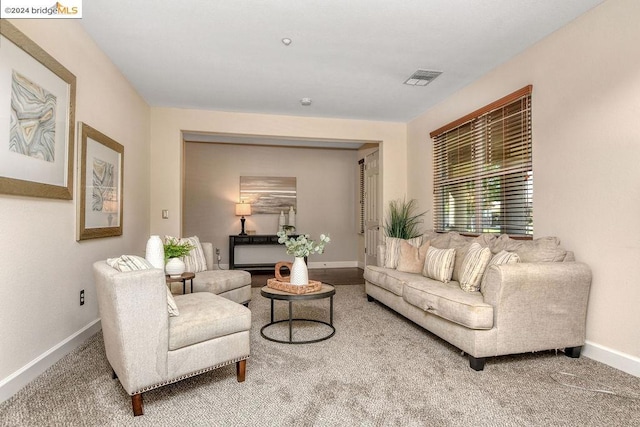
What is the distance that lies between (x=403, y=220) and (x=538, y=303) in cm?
272

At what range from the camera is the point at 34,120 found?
2297mm

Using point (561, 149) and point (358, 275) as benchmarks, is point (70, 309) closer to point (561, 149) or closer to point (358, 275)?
point (561, 149)

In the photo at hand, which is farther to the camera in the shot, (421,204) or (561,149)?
(421,204)

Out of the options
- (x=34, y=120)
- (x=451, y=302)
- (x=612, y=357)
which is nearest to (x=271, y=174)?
(x=34, y=120)

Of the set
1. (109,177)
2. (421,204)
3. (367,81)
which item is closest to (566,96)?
(367,81)

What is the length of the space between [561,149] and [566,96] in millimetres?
422

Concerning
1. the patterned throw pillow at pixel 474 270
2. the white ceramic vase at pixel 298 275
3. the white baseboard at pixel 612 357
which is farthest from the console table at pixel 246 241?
the white baseboard at pixel 612 357

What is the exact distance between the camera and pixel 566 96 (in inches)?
116

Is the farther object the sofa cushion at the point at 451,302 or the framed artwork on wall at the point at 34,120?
the sofa cushion at the point at 451,302

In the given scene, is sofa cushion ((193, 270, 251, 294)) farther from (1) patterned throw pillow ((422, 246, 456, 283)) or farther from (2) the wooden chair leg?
(1) patterned throw pillow ((422, 246, 456, 283))

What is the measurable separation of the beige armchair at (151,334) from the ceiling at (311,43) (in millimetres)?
1970

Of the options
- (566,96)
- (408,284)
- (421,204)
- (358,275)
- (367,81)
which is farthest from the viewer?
(358,275)

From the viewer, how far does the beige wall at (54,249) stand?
2107 millimetres

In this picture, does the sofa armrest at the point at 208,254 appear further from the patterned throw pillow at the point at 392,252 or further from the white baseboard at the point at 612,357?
the white baseboard at the point at 612,357
